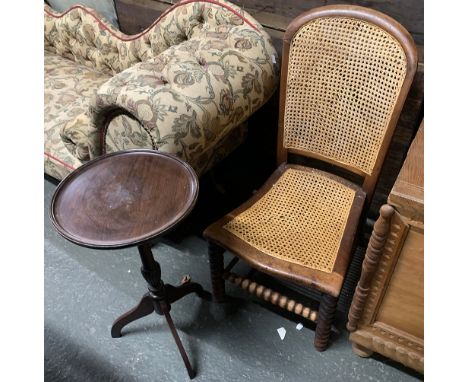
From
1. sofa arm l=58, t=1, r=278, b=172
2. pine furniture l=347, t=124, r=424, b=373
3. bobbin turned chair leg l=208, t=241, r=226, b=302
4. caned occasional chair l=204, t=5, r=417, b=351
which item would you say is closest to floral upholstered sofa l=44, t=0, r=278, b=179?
sofa arm l=58, t=1, r=278, b=172

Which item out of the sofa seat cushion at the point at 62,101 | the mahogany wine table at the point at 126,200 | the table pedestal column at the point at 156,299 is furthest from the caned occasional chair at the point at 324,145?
the sofa seat cushion at the point at 62,101

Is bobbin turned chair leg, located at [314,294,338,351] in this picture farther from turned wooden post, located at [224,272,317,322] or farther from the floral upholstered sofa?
the floral upholstered sofa

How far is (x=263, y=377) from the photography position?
4.36ft

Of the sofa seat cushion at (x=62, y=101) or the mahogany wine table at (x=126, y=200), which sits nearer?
the mahogany wine table at (x=126, y=200)

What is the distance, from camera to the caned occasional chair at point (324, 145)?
1131 mm

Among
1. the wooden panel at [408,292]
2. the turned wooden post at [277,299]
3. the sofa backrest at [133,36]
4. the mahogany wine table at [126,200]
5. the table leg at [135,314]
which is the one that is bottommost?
the table leg at [135,314]

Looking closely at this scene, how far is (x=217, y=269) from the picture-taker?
4.57 ft

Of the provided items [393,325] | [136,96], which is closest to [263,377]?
[393,325]

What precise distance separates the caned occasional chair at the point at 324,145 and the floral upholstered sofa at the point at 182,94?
163 millimetres

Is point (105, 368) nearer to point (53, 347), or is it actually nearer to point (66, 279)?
point (53, 347)

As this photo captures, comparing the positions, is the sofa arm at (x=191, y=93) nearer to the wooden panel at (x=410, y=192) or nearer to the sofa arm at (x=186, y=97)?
the sofa arm at (x=186, y=97)

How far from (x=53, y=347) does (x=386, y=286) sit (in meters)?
1.24

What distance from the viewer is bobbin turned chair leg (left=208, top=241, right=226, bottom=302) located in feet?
4.32

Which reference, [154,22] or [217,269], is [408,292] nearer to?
[217,269]
